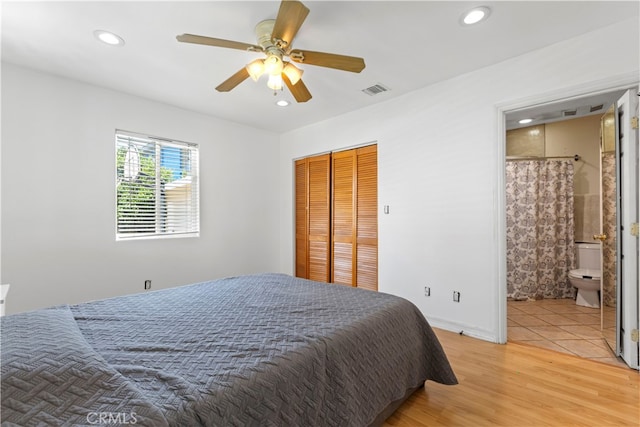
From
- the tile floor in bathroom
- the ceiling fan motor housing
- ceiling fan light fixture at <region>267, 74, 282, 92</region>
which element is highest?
the ceiling fan motor housing

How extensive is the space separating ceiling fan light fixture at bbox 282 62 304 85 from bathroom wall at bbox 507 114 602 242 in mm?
3990

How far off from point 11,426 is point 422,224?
3201mm

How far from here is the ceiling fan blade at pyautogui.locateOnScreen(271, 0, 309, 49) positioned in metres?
1.59

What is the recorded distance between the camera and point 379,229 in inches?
145

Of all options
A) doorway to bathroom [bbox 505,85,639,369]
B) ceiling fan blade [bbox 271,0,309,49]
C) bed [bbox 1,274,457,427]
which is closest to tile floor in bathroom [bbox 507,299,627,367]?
doorway to bathroom [bbox 505,85,639,369]

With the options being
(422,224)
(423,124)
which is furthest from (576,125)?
(422,224)

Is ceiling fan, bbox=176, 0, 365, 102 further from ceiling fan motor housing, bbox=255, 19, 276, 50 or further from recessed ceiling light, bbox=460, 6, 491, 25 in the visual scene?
recessed ceiling light, bbox=460, 6, 491, 25

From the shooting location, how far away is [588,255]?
411 cm

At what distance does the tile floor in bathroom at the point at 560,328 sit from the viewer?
8.43 ft

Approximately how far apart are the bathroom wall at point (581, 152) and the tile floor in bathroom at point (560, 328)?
117cm

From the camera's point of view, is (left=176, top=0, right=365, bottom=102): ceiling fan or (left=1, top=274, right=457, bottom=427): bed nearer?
(left=1, top=274, right=457, bottom=427): bed

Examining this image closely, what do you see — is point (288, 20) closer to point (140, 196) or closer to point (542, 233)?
point (140, 196)

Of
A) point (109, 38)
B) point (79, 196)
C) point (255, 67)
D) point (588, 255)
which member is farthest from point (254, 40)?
point (588, 255)

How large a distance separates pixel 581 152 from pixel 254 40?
15.5 feet
